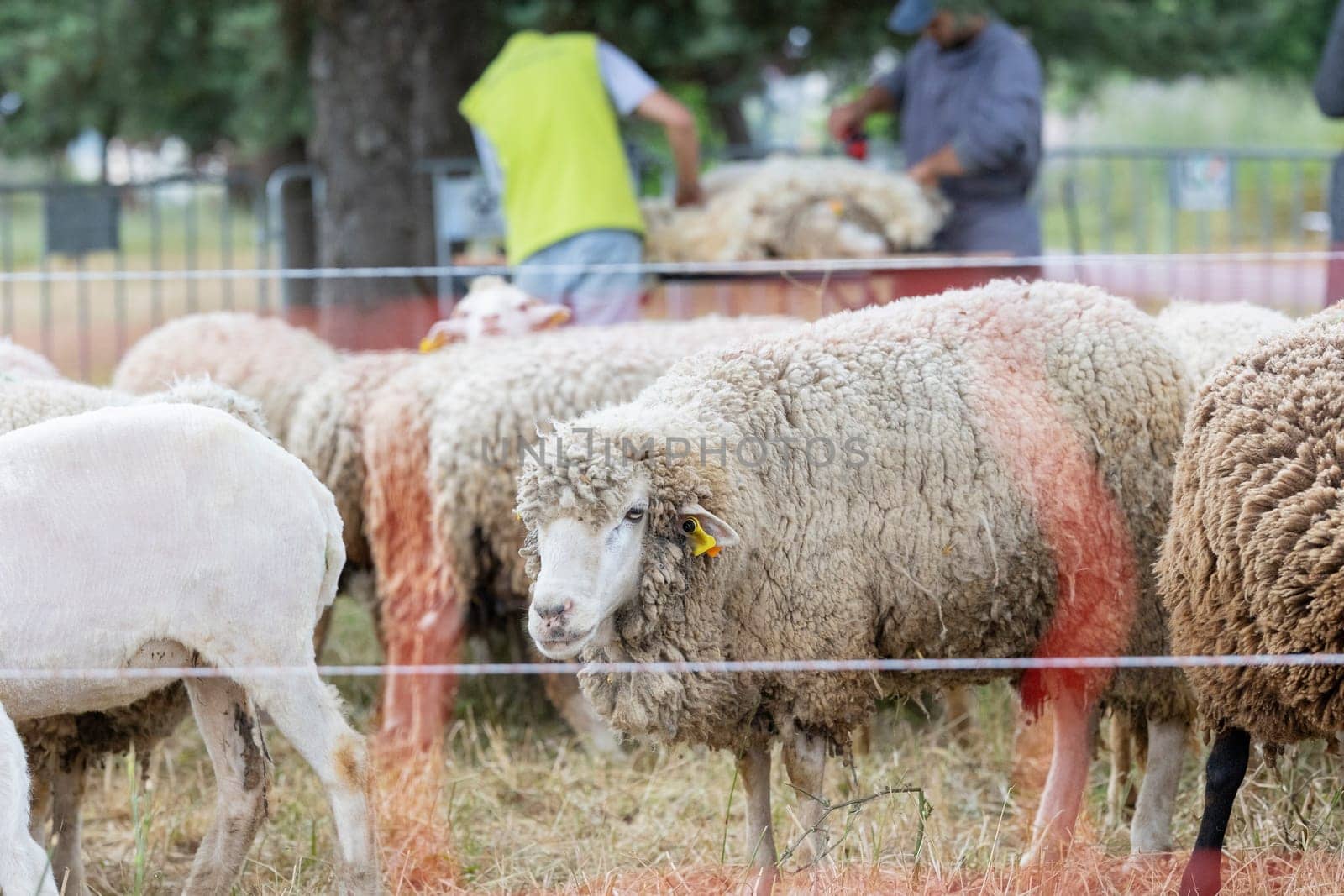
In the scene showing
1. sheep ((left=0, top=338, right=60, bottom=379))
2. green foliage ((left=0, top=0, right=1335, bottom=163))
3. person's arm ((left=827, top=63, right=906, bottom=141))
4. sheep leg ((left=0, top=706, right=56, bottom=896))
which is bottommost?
sheep leg ((left=0, top=706, right=56, bottom=896))

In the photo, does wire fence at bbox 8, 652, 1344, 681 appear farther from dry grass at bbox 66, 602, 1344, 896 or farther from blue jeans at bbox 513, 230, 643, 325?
blue jeans at bbox 513, 230, 643, 325

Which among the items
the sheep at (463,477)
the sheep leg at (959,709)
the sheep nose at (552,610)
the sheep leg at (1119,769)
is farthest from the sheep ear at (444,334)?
the sheep leg at (1119,769)

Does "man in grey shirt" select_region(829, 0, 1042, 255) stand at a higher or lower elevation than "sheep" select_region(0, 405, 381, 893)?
higher

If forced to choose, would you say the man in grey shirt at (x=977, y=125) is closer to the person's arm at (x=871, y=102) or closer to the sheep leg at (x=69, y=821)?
the person's arm at (x=871, y=102)

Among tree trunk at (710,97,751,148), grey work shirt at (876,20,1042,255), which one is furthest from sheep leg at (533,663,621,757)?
tree trunk at (710,97,751,148)

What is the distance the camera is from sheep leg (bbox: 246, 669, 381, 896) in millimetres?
2900

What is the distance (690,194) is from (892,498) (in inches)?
113

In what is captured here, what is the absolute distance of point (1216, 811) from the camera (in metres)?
2.87

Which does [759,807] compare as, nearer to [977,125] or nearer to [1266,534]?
[1266,534]

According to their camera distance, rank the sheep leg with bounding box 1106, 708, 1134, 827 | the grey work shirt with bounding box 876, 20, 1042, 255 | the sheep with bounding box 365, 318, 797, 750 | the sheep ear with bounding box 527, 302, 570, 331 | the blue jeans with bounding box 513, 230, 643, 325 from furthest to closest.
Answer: the grey work shirt with bounding box 876, 20, 1042, 255
the blue jeans with bounding box 513, 230, 643, 325
the sheep ear with bounding box 527, 302, 570, 331
the sheep with bounding box 365, 318, 797, 750
the sheep leg with bounding box 1106, 708, 1134, 827

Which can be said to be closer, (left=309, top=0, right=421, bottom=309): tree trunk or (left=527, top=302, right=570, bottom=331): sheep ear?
(left=527, top=302, right=570, bottom=331): sheep ear

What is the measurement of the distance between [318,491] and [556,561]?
2.14 feet

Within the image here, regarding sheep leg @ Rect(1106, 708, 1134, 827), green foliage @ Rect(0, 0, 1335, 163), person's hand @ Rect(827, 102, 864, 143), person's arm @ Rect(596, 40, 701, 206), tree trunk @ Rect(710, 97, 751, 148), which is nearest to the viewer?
sheep leg @ Rect(1106, 708, 1134, 827)

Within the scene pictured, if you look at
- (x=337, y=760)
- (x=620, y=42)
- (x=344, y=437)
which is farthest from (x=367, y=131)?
(x=337, y=760)
